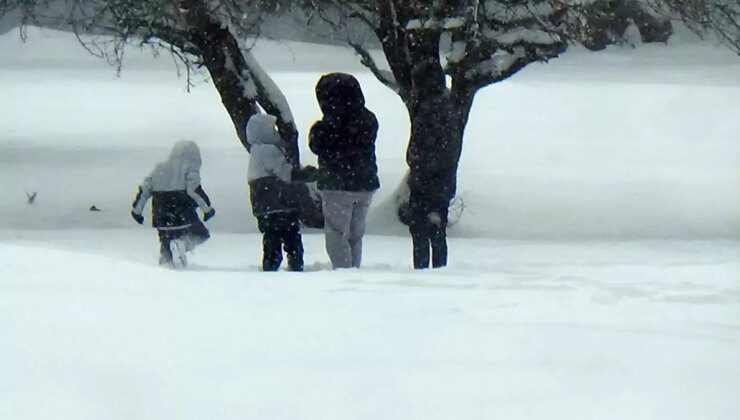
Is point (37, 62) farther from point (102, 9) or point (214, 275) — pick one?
point (214, 275)

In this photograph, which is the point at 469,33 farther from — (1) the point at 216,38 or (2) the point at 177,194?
(2) the point at 177,194

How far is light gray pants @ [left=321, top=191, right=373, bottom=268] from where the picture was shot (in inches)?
316

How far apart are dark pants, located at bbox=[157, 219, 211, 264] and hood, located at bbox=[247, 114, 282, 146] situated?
1335 mm

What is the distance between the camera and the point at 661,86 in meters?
31.7

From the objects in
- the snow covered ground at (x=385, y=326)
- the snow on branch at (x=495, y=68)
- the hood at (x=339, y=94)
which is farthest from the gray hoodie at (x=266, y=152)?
the snow on branch at (x=495, y=68)

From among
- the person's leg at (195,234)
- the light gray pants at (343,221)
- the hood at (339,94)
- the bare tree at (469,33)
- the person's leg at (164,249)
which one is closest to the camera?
the hood at (339,94)

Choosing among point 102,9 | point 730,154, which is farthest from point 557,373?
point 730,154

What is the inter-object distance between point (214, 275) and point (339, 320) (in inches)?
58.5

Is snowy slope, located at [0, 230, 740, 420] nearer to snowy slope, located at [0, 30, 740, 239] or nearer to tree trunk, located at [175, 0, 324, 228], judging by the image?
tree trunk, located at [175, 0, 324, 228]

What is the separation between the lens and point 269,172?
8258 mm

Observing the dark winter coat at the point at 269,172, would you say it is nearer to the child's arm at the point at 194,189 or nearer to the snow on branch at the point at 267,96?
the child's arm at the point at 194,189

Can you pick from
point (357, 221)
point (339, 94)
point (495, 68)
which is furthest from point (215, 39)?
point (339, 94)

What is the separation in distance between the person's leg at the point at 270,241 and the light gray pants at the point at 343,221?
46cm

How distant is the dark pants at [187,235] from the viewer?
370 inches
